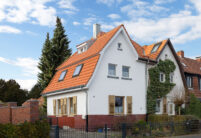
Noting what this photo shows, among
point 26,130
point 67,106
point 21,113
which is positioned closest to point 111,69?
point 67,106

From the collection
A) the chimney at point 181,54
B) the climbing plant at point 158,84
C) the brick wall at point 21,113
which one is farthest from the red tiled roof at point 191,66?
the brick wall at point 21,113

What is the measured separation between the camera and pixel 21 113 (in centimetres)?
1650

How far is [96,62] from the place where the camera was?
19797 mm

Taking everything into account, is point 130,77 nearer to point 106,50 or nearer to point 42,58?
point 106,50

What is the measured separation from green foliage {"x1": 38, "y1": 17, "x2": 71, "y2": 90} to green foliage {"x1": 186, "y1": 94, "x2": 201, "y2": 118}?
18.4 m

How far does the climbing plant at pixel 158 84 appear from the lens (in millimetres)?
23436

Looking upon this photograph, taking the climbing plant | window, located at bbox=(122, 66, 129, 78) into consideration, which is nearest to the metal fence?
the climbing plant

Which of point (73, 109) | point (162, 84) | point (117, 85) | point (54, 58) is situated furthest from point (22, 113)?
point (54, 58)

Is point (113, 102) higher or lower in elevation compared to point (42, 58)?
lower

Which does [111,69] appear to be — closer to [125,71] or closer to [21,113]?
[125,71]

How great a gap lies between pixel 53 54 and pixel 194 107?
795 inches

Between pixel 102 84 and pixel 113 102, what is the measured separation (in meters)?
1.82

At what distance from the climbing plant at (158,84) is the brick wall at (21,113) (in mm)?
11506

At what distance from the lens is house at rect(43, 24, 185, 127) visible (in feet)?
64.4
